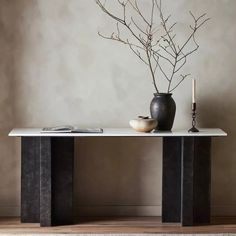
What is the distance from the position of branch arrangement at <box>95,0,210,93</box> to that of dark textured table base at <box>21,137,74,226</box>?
86 centimetres

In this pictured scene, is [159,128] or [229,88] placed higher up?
[229,88]

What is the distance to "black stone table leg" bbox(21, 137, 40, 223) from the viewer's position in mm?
3996

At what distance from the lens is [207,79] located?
4.29m

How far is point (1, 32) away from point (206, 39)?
1547 millimetres

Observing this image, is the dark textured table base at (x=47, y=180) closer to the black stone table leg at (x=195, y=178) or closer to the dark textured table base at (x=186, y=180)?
the dark textured table base at (x=186, y=180)

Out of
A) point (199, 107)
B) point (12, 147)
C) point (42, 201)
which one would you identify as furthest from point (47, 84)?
point (199, 107)

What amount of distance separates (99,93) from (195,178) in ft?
3.20

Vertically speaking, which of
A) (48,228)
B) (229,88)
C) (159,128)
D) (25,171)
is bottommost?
(48,228)

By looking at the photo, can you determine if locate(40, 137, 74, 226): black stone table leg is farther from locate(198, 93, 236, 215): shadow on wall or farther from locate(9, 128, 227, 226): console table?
locate(198, 93, 236, 215): shadow on wall

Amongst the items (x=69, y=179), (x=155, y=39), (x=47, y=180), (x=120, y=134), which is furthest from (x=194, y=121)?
(x=47, y=180)

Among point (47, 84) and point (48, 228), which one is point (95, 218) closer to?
point (48, 228)

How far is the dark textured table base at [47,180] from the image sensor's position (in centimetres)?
391

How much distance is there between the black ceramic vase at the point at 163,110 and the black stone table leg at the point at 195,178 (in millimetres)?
191

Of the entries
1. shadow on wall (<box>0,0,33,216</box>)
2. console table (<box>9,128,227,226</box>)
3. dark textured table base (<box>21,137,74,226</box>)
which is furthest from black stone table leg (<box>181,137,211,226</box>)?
shadow on wall (<box>0,0,33,216</box>)
